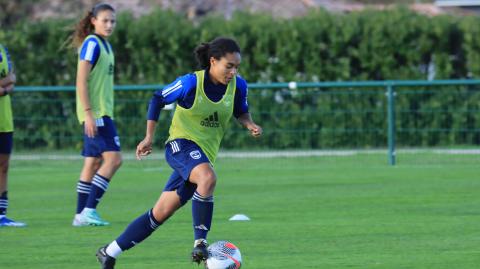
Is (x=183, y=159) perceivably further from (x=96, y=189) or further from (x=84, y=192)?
(x=84, y=192)

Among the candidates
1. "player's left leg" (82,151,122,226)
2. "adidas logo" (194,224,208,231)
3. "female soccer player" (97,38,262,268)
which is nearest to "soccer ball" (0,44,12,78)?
"player's left leg" (82,151,122,226)

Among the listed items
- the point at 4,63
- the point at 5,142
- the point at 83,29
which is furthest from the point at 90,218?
the point at 83,29

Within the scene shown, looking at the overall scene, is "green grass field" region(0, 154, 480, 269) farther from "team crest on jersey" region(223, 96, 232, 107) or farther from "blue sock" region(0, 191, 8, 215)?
"team crest on jersey" region(223, 96, 232, 107)

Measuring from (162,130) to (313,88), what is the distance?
2901mm

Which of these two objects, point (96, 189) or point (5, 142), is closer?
point (96, 189)

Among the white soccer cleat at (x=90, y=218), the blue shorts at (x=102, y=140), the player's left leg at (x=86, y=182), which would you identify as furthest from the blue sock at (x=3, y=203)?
the blue shorts at (x=102, y=140)

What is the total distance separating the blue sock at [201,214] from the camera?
8500 millimetres

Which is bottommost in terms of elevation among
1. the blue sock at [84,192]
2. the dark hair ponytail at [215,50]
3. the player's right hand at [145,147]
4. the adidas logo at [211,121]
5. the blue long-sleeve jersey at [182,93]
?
the blue sock at [84,192]

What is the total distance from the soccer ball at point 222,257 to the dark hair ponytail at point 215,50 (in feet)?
4.85

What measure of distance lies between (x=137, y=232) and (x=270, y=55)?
50.1 ft

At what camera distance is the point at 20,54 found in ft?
78.7

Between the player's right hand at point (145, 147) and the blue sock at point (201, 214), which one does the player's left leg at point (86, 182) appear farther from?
the blue sock at point (201, 214)

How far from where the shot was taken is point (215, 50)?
8.84 meters

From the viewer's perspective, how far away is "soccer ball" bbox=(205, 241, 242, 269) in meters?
8.20
